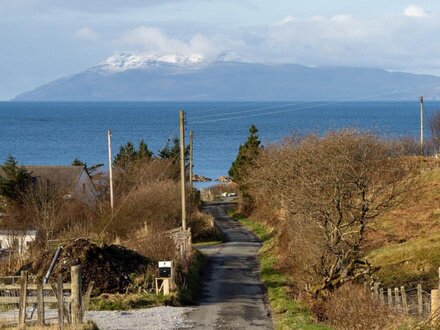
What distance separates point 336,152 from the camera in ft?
103

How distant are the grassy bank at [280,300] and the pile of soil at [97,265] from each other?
5151 millimetres

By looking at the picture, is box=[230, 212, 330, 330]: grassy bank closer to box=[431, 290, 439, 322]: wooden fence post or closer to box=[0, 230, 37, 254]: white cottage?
box=[431, 290, 439, 322]: wooden fence post

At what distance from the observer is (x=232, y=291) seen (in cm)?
3228

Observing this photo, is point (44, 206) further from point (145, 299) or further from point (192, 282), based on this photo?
point (145, 299)

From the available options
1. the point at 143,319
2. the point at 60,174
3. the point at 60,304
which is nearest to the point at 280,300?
the point at 143,319

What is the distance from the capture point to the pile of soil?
29625mm

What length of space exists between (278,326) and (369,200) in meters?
6.06

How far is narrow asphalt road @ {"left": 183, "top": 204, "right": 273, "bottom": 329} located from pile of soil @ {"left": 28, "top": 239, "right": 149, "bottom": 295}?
2875mm

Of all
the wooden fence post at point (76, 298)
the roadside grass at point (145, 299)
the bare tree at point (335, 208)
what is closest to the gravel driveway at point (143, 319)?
the roadside grass at point (145, 299)

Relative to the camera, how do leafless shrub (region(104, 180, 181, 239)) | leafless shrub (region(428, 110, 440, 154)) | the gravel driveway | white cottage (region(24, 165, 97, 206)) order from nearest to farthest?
1. the gravel driveway
2. leafless shrub (region(104, 180, 181, 239))
3. white cottage (region(24, 165, 97, 206))
4. leafless shrub (region(428, 110, 440, 154))


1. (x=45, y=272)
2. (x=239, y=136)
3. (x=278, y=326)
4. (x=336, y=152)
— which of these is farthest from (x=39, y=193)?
(x=239, y=136)

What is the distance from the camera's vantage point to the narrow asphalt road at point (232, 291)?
25.8m

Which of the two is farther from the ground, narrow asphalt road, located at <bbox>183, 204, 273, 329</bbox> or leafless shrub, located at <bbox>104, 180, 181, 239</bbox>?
leafless shrub, located at <bbox>104, 180, 181, 239</bbox>

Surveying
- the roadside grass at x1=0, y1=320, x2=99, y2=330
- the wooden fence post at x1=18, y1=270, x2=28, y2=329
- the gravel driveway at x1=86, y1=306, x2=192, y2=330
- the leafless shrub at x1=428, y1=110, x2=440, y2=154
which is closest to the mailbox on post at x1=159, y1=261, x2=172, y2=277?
the gravel driveway at x1=86, y1=306, x2=192, y2=330
